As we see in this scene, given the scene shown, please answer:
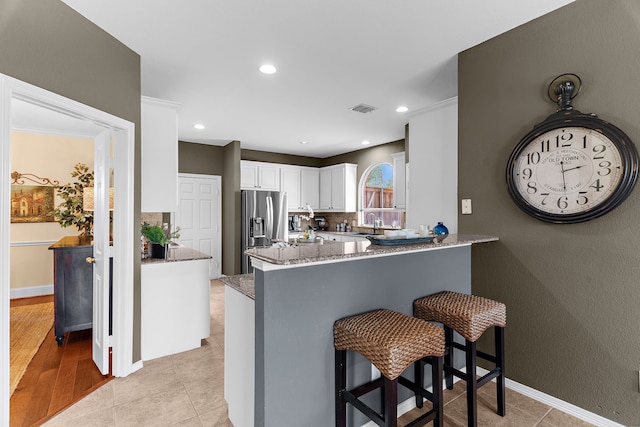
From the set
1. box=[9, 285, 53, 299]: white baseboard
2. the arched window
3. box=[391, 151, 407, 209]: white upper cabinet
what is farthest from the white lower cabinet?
the arched window

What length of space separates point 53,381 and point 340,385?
2296 millimetres

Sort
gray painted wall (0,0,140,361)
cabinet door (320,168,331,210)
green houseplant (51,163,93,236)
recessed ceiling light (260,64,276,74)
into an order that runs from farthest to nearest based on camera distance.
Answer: cabinet door (320,168,331,210), green houseplant (51,163,93,236), recessed ceiling light (260,64,276,74), gray painted wall (0,0,140,361)

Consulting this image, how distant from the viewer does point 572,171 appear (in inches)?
76.7

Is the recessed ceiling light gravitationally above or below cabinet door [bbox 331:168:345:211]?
above

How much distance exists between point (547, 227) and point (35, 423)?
344 cm

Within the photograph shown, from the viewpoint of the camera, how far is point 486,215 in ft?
7.95

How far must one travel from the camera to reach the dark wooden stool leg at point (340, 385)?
5.37ft

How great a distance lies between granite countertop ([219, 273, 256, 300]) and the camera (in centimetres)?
164

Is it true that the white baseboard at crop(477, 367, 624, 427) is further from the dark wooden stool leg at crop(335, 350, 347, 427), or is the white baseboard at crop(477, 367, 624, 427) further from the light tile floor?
the dark wooden stool leg at crop(335, 350, 347, 427)

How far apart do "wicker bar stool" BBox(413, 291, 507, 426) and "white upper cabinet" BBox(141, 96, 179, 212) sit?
248 centimetres

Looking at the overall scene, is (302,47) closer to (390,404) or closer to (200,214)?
(390,404)

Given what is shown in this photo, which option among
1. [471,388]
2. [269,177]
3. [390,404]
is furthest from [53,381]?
[269,177]

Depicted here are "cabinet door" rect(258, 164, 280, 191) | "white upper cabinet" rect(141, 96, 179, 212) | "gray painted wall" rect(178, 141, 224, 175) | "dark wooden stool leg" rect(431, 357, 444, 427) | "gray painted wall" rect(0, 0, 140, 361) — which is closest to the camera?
"dark wooden stool leg" rect(431, 357, 444, 427)

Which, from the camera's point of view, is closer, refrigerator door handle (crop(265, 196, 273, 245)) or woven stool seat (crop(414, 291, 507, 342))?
woven stool seat (crop(414, 291, 507, 342))
